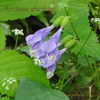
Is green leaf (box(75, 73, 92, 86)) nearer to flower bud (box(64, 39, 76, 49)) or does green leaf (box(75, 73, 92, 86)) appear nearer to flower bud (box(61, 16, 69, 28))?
flower bud (box(64, 39, 76, 49))

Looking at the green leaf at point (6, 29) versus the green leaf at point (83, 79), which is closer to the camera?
the green leaf at point (83, 79)

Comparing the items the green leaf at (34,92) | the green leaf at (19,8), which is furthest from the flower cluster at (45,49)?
the green leaf at (19,8)

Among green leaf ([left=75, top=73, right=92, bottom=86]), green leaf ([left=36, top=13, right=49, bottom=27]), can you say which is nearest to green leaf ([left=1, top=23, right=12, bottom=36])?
green leaf ([left=36, top=13, right=49, bottom=27])

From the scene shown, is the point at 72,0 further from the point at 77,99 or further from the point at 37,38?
the point at 77,99

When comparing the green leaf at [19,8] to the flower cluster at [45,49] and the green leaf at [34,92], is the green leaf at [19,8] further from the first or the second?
the green leaf at [34,92]

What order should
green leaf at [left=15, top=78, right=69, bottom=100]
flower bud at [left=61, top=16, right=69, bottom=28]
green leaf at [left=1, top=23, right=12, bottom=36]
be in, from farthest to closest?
green leaf at [left=1, top=23, right=12, bottom=36], flower bud at [left=61, top=16, right=69, bottom=28], green leaf at [left=15, top=78, right=69, bottom=100]

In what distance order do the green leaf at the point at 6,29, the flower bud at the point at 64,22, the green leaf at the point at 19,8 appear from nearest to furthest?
1. the flower bud at the point at 64,22
2. the green leaf at the point at 19,8
3. the green leaf at the point at 6,29

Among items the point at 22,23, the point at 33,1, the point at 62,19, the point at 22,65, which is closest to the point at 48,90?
the point at 22,65
